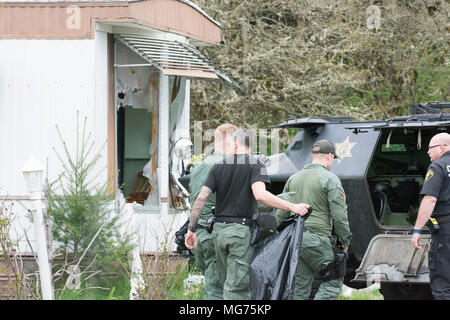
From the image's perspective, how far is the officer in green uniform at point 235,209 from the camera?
663 centimetres

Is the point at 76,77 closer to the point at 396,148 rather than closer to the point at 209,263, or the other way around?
the point at 209,263

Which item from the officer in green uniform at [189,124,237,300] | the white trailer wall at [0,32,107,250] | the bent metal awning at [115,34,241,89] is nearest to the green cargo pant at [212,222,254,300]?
the officer in green uniform at [189,124,237,300]

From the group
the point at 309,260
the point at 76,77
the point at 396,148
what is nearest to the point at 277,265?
the point at 309,260

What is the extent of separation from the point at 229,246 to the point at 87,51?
3.60m

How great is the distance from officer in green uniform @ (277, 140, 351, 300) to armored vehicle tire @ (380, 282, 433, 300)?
1.79 metres

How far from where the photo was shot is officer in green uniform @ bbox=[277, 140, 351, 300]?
7203 mm

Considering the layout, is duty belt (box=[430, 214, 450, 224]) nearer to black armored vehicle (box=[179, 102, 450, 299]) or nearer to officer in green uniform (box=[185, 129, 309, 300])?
black armored vehicle (box=[179, 102, 450, 299])

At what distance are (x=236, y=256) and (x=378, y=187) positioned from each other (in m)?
3.20

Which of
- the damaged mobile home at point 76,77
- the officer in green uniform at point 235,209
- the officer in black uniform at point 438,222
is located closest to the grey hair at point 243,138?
the officer in green uniform at point 235,209

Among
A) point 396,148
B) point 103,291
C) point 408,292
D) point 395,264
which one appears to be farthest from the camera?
point 396,148

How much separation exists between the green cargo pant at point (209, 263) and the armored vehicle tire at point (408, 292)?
252cm

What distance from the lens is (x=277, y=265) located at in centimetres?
647

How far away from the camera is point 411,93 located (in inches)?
755

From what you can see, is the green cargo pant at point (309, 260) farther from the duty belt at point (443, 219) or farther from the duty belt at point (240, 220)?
the duty belt at point (443, 219)
